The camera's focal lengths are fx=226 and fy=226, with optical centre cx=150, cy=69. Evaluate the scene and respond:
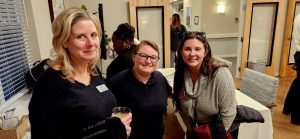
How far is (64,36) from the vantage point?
965 millimetres

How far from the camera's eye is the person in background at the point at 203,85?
60.8 inches

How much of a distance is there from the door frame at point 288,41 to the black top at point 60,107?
540cm

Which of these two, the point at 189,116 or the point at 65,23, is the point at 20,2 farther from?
the point at 189,116

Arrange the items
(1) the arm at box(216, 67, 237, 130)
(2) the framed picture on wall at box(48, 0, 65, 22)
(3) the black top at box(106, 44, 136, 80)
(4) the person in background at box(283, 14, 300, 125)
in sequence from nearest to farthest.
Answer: (1) the arm at box(216, 67, 237, 130), (3) the black top at box(106, 44, 136, 80), (2) the framed picture on wall at box(48, 0, 65, 22), (4) the person in background at box(283, 14, 300, 125)

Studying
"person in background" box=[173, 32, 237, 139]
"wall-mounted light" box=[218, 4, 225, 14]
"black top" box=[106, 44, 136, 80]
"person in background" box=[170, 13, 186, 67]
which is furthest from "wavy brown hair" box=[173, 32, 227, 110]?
"wall-mounted light" box=[218, 4, 225, 14]

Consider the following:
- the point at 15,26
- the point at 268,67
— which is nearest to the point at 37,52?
the point at 15,26

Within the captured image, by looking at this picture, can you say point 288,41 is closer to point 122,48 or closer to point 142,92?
point 122,48

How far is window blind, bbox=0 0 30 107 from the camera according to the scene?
203cm

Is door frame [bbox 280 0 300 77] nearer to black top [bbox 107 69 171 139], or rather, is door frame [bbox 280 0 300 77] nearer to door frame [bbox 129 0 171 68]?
door frame [bbox 129 0 171 68]

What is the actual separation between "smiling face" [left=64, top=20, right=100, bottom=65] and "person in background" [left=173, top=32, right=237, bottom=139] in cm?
77

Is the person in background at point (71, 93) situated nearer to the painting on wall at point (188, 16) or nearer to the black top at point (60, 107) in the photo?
the black top at point (60, 107)

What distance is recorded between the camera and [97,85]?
3.86 feet

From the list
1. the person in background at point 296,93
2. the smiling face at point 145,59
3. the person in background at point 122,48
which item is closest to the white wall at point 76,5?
the person in background at point 122,48

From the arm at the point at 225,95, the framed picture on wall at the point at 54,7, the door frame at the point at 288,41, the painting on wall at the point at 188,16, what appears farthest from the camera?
the painting on wall at the point at 188,16
